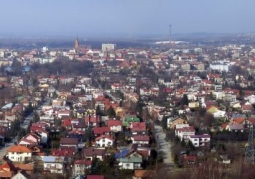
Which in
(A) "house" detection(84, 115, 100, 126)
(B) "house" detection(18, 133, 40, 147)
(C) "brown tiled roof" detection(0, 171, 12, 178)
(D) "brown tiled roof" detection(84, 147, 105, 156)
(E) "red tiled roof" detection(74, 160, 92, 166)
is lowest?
(A) "house" detection(84, 115, 100, 126)

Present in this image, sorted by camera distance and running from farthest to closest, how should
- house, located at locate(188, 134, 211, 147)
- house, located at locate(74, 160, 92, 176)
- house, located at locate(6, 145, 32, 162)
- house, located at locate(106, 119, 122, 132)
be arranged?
1. house, located at locate(106, 119, 122, 132)
2. house, located at locate(188, 134, 211, 147)
3. house, located at locate(6, 145, 32, 162)
4. house, located at locate(74, 160, 92, 176)

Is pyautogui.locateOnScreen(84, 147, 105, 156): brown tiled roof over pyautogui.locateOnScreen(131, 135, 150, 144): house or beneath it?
over

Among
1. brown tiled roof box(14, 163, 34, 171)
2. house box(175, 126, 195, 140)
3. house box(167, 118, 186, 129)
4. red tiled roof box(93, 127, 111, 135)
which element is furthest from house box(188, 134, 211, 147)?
brown tiled roof box(14, 163, 34, 171)

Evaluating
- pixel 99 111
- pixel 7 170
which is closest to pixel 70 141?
pixel 7 170

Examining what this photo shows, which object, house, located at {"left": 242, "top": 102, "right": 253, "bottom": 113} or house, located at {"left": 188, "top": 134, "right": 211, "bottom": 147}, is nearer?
house, located at {"left": 188, "top": 134, "right": 211, "bottom": 147}

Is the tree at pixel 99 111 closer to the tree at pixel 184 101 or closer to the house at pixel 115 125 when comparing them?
the house at pixel 115 125

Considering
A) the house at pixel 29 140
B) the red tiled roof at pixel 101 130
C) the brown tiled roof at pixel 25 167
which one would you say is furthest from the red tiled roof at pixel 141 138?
the brown tiled roof at pixel 25 167

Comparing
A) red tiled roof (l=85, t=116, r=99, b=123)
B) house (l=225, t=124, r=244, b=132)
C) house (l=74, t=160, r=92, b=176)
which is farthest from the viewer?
red tiled roof (l=85, t=116, r=99, b=123)

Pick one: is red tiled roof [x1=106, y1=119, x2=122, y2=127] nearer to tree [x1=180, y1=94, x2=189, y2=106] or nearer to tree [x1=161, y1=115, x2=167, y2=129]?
tree [x1=161, y1=115, x2=167, y2=129]
